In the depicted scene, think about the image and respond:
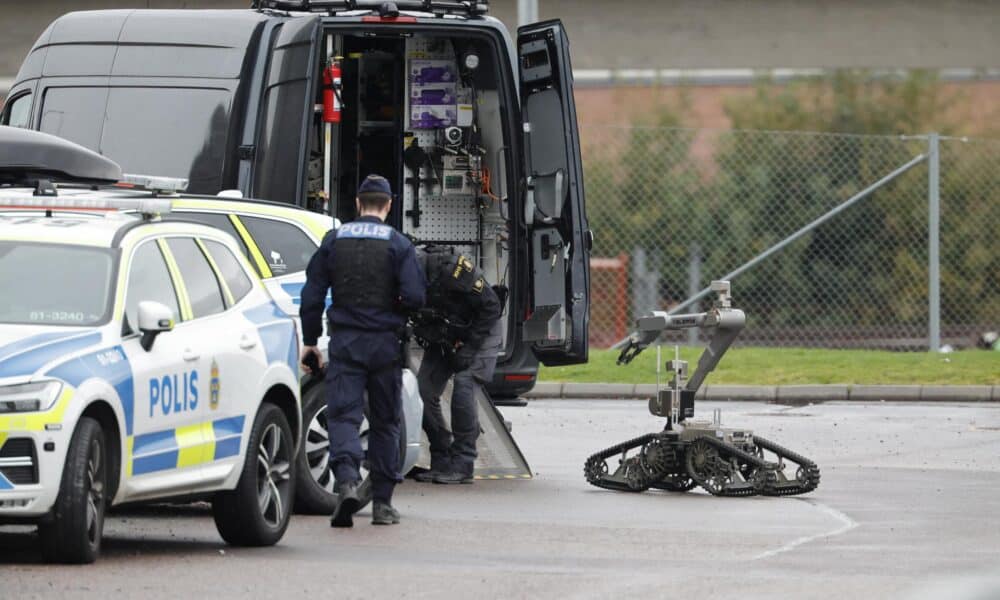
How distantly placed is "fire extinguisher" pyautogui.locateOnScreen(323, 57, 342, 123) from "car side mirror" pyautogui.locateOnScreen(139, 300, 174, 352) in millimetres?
5723

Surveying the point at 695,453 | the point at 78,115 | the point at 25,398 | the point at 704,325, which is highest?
the point at 78,115

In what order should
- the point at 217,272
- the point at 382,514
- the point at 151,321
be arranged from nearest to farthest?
the point at 151,321, the point at 217,272, the point at 382,514

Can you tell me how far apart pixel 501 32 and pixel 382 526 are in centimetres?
460

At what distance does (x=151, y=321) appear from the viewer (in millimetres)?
9320

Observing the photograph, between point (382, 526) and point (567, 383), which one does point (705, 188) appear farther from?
point (382, 526)

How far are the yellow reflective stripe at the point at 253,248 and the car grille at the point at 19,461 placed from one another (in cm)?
357

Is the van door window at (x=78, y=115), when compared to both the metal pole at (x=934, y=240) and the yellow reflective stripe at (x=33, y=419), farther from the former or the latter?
the metal pole at (x=934, y=240)

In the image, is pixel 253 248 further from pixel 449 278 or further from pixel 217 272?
pixel 217 272

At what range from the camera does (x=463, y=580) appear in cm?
892

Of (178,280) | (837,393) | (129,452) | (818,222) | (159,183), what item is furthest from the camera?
(818,222)

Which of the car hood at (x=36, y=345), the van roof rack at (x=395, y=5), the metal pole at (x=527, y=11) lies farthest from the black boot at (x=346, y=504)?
the metal pole at (x=527, y=11)

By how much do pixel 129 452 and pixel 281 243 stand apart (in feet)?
11.3

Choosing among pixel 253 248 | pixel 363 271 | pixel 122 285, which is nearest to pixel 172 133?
pixel 253 248

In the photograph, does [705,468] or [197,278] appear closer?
[197,278]
